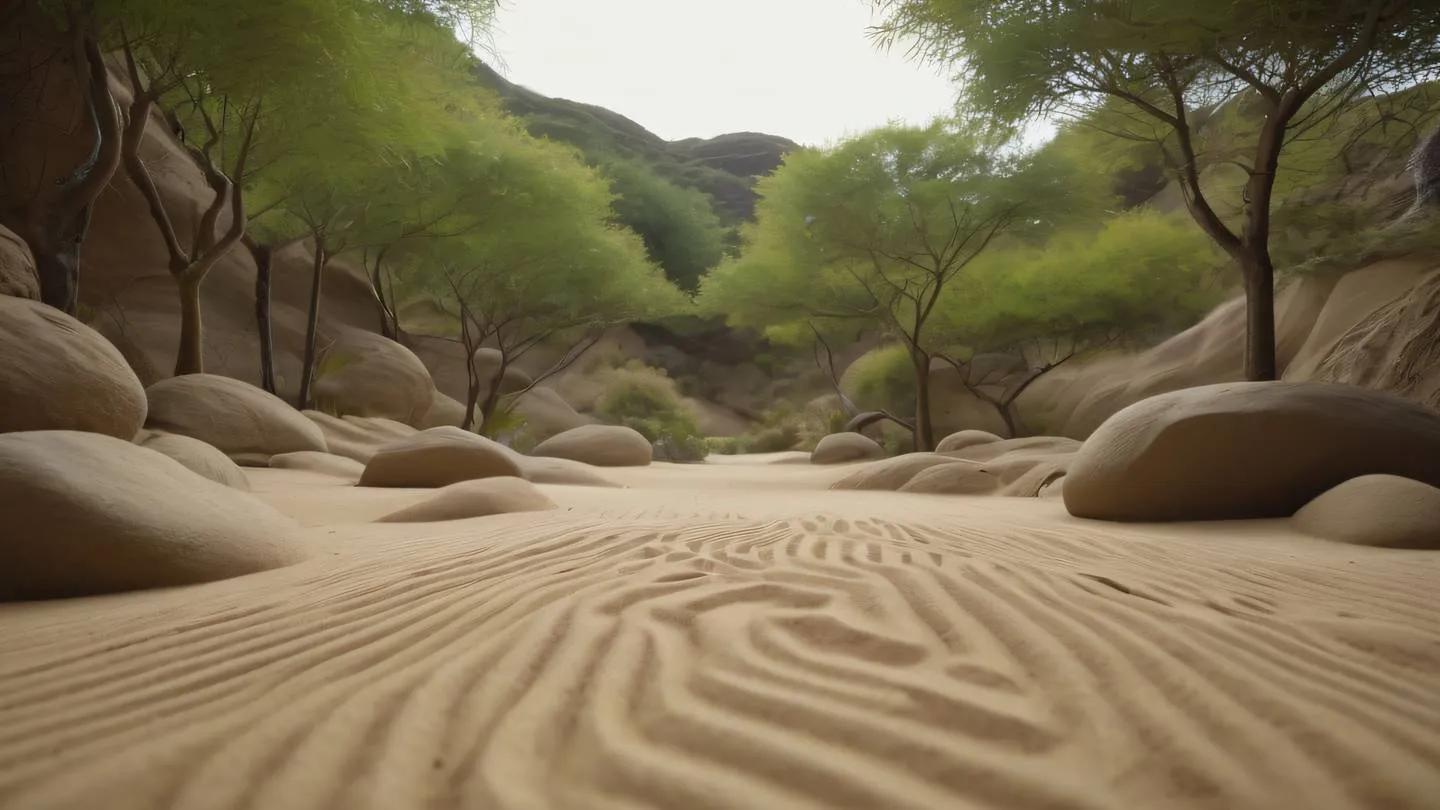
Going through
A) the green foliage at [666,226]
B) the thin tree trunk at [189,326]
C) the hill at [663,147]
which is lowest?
the thin tree trunk at [189,326]

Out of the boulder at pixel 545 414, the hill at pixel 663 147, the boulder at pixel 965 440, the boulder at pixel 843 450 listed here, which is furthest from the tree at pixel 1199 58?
the hill at pixel 663 147

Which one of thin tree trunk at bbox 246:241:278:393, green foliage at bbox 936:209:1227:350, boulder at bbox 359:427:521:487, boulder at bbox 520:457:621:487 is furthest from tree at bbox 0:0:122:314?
green foliage at bbox 936:209:1227:350

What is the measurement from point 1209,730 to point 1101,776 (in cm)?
26

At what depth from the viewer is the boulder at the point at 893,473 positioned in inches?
297

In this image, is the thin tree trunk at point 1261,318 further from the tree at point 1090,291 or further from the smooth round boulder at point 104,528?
the smooth round boulder at point 104,528

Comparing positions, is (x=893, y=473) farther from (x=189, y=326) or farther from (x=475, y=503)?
(x=189, y=326)

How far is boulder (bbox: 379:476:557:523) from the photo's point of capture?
13.6 feet

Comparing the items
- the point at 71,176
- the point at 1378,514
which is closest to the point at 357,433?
the point at 71,176

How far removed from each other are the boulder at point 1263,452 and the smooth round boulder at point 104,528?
453 cm

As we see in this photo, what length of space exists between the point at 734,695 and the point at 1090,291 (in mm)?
14771

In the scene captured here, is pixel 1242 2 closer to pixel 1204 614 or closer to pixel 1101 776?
pixel 1204 614

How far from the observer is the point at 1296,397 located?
420 centimetres

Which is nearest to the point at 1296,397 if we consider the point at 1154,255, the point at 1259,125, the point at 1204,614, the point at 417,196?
the point at 1204,614

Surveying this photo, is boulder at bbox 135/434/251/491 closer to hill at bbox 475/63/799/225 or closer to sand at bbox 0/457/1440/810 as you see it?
sand at bbox 0/457/1440/810
